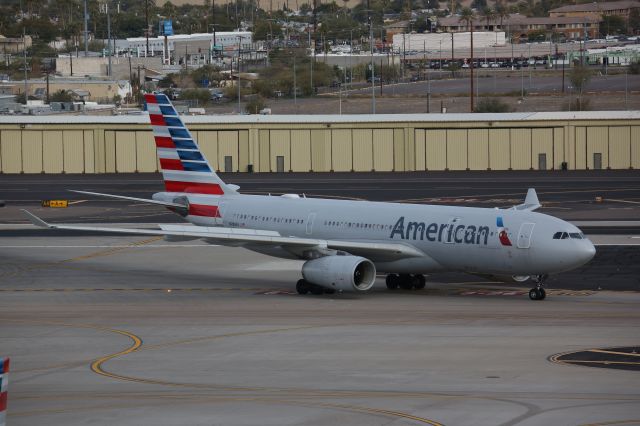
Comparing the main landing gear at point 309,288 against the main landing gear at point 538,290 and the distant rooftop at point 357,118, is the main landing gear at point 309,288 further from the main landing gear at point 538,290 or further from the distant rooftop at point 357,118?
the distant rooftop at point 357,118

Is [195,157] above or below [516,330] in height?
above

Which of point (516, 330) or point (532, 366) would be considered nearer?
point (532, 366)

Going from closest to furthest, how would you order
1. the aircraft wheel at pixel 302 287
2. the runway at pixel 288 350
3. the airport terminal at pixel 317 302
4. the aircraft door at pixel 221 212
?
the runway at pixel 288 350, the airport terminal at pixel 317 302, the aircraft wheel at pixel 302 287, the aircraft door at pixel 221 212

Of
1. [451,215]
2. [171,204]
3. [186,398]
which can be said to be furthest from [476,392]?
[171,204]

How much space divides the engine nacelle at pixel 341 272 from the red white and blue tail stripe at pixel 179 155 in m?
9.79

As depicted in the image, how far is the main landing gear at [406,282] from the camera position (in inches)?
1998

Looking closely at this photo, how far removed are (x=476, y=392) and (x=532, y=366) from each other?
162 inches

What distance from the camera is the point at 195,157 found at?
57.0m

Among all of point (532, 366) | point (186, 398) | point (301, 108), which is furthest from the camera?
point (301, 108)

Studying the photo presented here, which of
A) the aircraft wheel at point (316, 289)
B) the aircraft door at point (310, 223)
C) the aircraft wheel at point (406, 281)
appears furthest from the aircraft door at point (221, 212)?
the aircraft wheel at point (406, 281)

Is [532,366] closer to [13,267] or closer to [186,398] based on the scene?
[186,398]

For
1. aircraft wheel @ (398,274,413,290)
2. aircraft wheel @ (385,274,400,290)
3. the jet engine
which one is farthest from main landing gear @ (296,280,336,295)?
the jet engine

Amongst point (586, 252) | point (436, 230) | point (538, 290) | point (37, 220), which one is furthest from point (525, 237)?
point (37, 220)

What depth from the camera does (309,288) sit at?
49062 mm
